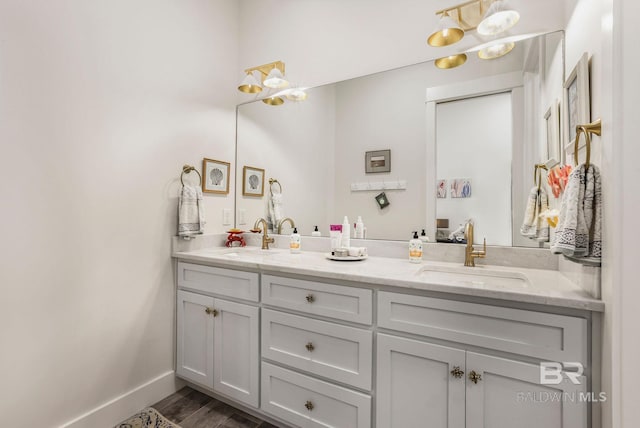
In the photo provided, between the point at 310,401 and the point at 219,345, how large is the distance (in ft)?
2.07

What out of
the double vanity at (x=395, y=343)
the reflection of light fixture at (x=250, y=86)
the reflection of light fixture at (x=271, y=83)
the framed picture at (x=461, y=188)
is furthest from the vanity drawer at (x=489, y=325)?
the reflection of light fixture at (x=250, y=86)

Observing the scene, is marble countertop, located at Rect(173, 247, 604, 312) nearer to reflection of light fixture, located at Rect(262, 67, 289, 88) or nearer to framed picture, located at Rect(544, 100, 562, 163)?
framed picture, located at Rect(544, 100, 562, 163)

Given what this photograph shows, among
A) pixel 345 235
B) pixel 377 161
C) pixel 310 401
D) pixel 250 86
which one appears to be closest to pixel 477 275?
pixel 345 235

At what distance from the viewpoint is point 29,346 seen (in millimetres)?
1372

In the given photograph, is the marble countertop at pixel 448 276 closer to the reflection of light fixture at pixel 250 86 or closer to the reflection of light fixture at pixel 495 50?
the reflection of light fixture at pixel 495 50

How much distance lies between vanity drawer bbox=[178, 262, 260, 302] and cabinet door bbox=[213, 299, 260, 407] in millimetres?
62

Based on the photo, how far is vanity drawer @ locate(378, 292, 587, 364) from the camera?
940 millimetres

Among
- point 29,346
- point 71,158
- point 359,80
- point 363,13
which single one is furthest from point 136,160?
point 363,13

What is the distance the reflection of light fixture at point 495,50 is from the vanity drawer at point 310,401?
1.75 m

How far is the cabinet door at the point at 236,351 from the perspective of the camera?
158cm

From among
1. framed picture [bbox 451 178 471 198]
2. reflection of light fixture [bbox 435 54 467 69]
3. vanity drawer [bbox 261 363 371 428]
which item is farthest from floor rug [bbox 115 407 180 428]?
reflection of light fixture [bbox 435 54 467 69]

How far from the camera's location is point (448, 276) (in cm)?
134

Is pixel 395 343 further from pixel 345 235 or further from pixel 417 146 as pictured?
pixel 417 146

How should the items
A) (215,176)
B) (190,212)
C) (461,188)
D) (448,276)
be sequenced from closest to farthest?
(448,276) < (461,188) < (190,212) < (215,176)
